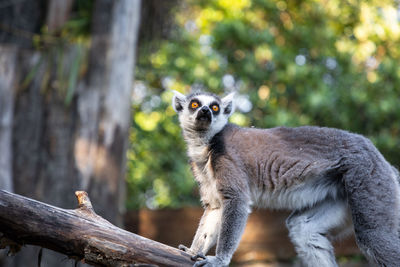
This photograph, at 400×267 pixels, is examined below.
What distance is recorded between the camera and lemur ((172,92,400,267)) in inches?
169

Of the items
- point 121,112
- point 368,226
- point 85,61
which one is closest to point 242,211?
point 368,226

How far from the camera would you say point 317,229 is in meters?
4.71

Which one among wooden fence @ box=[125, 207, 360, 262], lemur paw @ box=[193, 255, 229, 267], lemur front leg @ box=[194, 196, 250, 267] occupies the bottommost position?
wooden fence @ box=[125, 207, 360, 262]

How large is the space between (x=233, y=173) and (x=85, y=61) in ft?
16.8

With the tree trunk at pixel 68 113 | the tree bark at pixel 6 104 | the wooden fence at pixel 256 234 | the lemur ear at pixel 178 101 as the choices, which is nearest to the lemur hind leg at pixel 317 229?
the lemur ear at pixel 178 101

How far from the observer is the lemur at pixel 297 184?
4285 mm

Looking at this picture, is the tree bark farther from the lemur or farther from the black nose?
the black nose

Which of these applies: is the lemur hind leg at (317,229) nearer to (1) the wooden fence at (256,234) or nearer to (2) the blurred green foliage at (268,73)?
(1) the wooden fence at (256,234)

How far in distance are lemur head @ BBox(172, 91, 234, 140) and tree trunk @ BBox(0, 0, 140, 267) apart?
328cm

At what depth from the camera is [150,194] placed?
12.6 metres

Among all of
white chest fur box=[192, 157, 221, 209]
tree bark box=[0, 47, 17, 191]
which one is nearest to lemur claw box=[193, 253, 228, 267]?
white chest fur box=[192, 157, 221, 209]

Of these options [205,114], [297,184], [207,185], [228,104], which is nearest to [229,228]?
[207,185]

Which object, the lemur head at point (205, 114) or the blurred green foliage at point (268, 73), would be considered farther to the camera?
the blurred green foliage at point (268, 73)

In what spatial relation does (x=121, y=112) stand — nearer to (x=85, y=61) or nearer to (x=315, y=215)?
(x=85, y=61)
